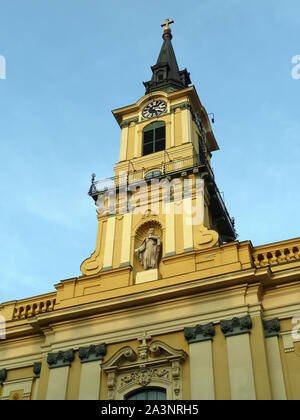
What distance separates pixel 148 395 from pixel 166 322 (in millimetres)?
2468

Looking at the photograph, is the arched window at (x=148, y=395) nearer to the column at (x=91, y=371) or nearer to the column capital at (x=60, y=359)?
the column at (x=91, y=371)

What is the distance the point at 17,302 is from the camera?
23172 mm

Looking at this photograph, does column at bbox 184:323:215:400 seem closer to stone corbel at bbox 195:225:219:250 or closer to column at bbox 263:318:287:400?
column at bbox 263:318:287:400

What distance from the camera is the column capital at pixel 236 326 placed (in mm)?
18062

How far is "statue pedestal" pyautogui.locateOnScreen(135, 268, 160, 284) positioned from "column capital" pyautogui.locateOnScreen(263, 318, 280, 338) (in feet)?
15.7

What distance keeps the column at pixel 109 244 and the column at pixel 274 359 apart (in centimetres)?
703

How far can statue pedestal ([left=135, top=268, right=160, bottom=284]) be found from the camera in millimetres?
21469

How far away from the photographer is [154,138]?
2870 cm

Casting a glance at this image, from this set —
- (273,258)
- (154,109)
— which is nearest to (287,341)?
(273,258)

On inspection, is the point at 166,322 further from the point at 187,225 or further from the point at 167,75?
the point at 167,75

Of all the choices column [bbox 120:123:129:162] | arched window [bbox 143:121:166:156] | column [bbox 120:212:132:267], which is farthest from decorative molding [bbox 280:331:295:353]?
column [bbox 120:123:129:162]

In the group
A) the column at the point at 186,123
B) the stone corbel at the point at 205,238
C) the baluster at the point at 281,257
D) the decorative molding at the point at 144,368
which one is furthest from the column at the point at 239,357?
the column at the point at 186,123
